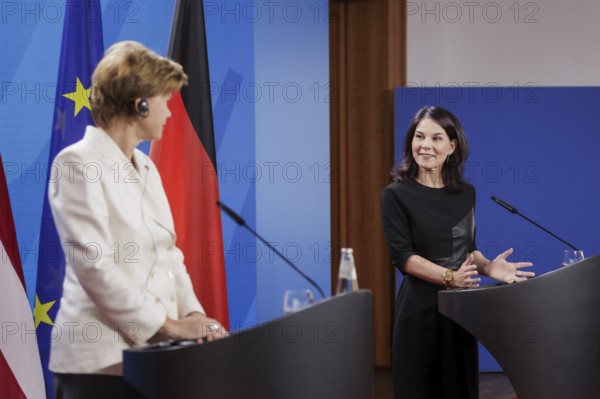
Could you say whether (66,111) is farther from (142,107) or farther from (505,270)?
(505,270)

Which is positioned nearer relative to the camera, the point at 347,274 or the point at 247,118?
the point at 347,274

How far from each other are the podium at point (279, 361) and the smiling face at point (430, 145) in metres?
0.98

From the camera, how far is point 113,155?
2.09 m

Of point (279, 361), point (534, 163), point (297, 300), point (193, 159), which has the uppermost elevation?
point (193, 159)

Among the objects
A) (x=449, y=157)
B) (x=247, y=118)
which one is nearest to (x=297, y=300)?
(x=449, y=157)

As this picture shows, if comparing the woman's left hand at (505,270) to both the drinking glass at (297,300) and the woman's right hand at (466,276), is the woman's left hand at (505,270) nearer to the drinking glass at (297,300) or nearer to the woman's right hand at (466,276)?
the woman's right hand at (466,276)

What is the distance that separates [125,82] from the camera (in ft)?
6.95

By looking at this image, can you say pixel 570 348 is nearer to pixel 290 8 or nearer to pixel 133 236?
pixel 133 236

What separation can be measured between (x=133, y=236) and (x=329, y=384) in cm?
68

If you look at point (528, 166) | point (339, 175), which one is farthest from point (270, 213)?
point (528, 166)

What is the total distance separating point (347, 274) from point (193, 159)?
59.5 inches

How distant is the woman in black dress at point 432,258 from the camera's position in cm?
299

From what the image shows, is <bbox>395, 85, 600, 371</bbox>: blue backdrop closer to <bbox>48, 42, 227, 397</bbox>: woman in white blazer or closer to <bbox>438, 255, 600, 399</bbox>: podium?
<bbox>438, 255, 600, 399</bbox>: podium

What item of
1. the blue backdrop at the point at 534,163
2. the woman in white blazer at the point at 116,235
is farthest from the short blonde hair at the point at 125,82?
the blue backdrop at the point at 534,163
